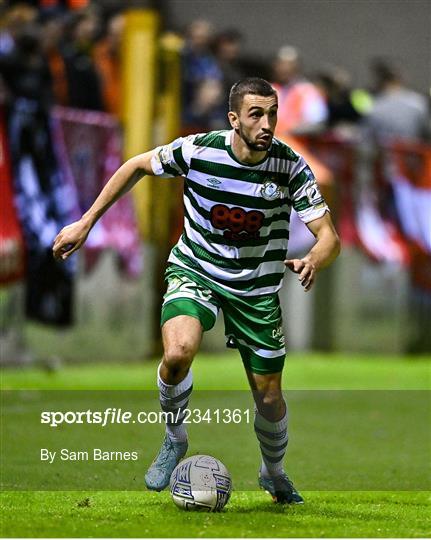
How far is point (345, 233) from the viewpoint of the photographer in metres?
19.7

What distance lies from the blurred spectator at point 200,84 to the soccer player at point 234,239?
409 inches

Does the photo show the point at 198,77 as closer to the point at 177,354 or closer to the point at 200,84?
the point at 200,84

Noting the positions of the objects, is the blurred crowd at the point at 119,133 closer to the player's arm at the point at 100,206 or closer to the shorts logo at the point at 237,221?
the player's arm at the point at 100,206

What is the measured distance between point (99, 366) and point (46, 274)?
1.41m

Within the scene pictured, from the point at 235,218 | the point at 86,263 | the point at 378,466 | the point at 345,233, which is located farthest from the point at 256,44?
the point at 235,218

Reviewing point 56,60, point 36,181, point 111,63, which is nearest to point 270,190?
point 36,181

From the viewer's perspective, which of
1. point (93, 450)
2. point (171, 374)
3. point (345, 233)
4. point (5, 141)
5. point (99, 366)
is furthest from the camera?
point (345, 233)

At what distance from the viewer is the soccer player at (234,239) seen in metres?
7.77

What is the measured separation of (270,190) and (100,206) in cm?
95

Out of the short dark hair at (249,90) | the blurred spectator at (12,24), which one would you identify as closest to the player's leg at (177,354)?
the short dark hair at (249,90)

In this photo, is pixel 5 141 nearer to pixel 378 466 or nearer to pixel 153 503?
pixel 378 466

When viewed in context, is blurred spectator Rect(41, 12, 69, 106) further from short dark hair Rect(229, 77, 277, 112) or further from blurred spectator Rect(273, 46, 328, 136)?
short dark hair Rect(229, 77, 277, 112)

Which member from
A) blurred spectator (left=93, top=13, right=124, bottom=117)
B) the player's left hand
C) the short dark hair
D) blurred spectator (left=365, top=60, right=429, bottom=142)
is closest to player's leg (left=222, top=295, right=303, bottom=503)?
the player's left hand

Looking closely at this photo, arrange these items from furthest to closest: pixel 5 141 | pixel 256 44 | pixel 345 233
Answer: pixel 256 44, pixel 345 233, pixel 5 141
